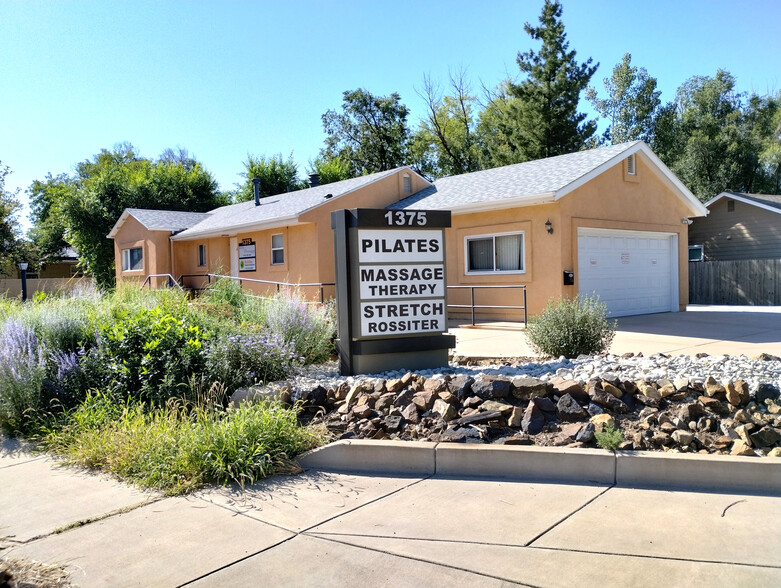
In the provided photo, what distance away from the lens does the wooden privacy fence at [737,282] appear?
22.9 m

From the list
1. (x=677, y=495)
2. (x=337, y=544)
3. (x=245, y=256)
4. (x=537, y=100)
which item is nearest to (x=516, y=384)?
(x=677, y=495)

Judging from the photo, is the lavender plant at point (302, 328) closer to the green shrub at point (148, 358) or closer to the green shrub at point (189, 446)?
the green shrub at point (148, 358)

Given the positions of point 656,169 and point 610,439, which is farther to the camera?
point 656,169

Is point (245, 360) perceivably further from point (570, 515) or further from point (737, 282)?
point (737, 282)

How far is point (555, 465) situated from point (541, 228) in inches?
445

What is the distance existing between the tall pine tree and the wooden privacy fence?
11146mm

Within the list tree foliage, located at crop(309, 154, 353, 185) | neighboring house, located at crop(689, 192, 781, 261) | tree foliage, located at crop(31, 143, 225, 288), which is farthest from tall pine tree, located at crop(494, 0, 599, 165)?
tree foliage, located at crop(31, 143, 225, 288)

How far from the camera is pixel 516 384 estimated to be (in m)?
6.27

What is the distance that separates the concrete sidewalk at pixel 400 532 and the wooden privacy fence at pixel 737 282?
21.1m

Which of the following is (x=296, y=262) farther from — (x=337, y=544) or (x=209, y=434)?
(x=337, y=544)

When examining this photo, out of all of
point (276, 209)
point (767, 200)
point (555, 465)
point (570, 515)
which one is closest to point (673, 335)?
point (555, 465)

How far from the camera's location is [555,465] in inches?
202

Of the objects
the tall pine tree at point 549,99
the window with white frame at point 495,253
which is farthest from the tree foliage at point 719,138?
the window with white frame at point 495,253

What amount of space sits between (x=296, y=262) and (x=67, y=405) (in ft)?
44.6
